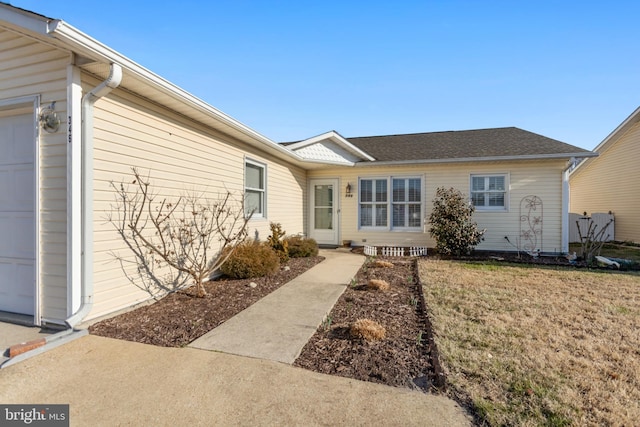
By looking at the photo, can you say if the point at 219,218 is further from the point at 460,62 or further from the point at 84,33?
the point at 460,62

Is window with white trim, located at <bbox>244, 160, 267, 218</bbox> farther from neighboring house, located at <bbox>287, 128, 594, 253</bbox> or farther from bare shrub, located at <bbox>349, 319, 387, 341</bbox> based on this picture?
bare shrub, located at <bbox>349, 319, 387, 341</bbox>

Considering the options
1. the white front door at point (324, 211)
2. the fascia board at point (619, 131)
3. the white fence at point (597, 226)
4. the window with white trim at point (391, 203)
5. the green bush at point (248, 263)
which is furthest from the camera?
the white fence at point (597, 226)

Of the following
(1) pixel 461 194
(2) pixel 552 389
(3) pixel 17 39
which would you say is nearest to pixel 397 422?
(2) pixel 552 389

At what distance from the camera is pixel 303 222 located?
10.5 m

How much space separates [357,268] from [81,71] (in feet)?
19.4

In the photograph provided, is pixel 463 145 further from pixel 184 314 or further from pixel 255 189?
pixel 184 314

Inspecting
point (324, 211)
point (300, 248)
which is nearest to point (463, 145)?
point (324, 211)

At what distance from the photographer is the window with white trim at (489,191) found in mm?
9023

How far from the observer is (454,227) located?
820 cm

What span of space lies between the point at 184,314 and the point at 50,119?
2.80m

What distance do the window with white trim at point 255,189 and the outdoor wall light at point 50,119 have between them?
382 cm

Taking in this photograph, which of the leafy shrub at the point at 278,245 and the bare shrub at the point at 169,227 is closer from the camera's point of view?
the bare shrub at the point at 169,227

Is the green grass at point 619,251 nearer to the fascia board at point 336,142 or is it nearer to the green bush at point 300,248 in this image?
the fascia board at point 336,142

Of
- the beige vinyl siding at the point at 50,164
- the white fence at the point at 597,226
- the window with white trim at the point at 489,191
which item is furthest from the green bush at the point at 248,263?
the white fence at the point at 597,226
